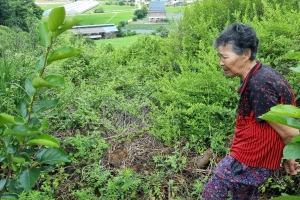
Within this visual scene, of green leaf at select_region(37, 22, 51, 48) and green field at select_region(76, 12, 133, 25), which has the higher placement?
green leaf at select_region(37, 22, 51, 48)

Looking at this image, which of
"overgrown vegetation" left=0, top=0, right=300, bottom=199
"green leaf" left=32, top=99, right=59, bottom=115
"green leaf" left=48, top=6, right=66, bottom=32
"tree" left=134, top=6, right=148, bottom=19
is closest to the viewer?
"green leaf" left=48, top=6, right=66, bottom=32

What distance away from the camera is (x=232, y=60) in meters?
1.96

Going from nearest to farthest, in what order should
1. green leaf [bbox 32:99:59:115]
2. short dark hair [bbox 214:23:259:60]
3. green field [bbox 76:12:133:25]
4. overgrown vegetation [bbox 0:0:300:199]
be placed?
green leaf [bbox 32:99:59:115]
short dark hair [bbox 214:23:259:60]
overgrown vegetation [bbox 0:0:300:199]
green field [bbox 76:12:133:25]

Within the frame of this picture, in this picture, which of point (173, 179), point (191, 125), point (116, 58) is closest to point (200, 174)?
point (173, 179)

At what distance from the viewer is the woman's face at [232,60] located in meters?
1.95

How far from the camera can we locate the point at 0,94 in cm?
319

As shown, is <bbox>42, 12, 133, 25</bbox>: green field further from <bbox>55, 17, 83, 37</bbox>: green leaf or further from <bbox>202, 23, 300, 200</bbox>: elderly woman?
<bbox>55, 17, 83, 37</bbox>: green leaf

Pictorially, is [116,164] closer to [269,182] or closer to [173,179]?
[173,179]

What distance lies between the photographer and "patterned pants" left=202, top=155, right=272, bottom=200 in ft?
6.63

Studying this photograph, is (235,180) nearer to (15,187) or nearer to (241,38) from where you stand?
(241,38)

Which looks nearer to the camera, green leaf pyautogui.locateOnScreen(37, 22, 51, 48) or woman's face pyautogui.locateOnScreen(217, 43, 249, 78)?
green leaf pyautogui.locateOnScreen(37, 22, 51, 48)

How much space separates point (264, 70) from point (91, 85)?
2.92m

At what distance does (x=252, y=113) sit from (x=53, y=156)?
1267mm

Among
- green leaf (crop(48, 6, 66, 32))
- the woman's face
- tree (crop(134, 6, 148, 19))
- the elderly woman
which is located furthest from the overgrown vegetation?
tree (crop(134, 6, 148, 19))
